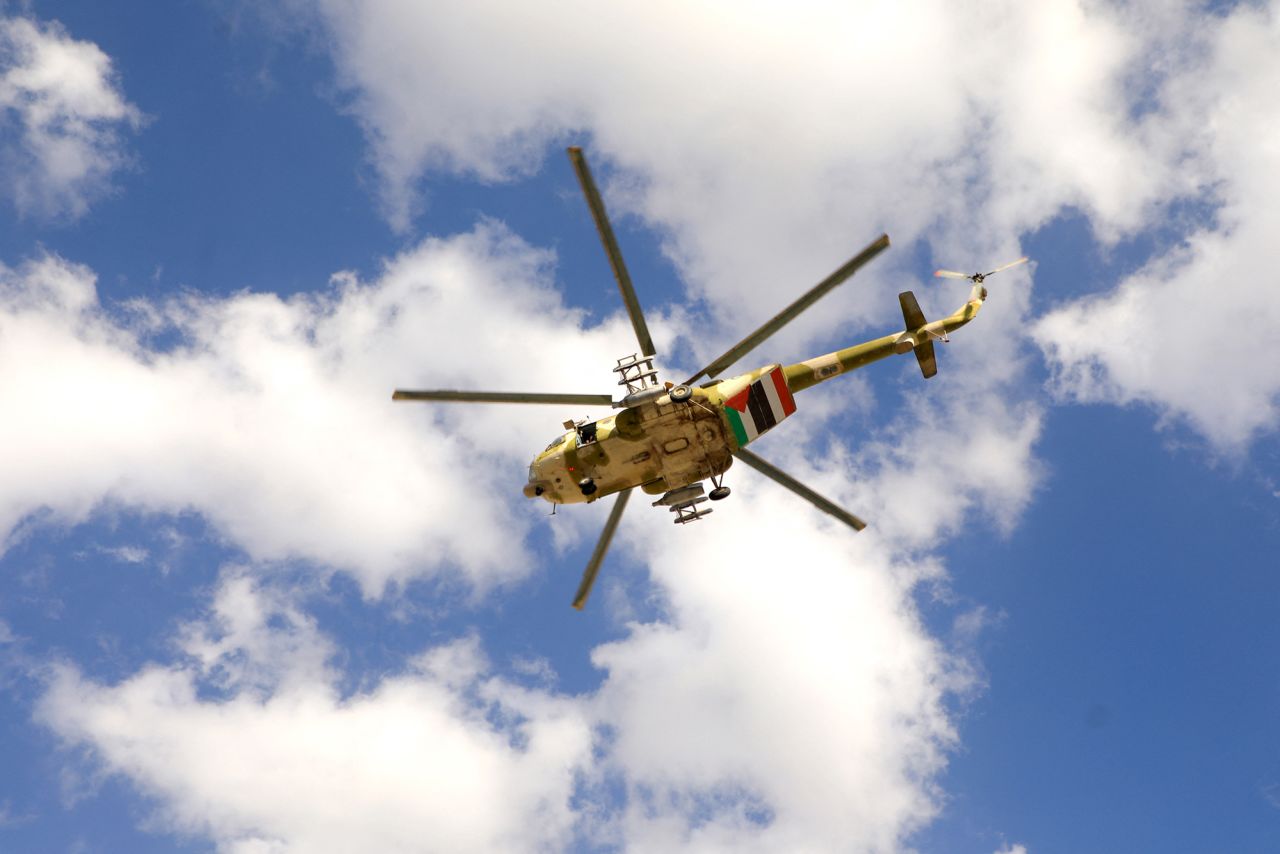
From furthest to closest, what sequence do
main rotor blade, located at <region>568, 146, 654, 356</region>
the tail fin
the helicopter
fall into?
the tail fin < the helicopter < main rotor blade, located at <region>568, 146, 654, 356</region>

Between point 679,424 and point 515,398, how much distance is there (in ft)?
17.9

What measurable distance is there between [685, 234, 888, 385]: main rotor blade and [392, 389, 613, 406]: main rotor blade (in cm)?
311

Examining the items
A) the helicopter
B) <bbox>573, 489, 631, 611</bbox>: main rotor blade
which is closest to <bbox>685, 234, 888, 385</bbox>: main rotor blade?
the helicopter

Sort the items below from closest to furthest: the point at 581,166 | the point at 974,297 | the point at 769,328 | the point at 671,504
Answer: the point at 581,166 → the point at 769,328 → the point at 671,504 → the point at 974,297

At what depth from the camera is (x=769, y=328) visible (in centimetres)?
2969

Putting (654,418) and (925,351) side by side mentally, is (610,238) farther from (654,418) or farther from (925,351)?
(925,351)

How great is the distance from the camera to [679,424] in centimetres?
3209

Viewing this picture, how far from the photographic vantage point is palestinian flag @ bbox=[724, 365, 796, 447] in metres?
32.3

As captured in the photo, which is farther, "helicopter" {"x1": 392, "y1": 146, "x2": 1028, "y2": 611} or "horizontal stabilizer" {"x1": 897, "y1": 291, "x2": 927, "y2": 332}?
"horizontal stabilizer" {"x1": 897, "y1": 291, "x2": 927, "y2": 332}

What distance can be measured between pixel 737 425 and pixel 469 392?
29.2 ft

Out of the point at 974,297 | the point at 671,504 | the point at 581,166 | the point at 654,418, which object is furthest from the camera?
the point at 974,297

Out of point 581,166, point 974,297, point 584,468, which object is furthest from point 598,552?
point 974,297

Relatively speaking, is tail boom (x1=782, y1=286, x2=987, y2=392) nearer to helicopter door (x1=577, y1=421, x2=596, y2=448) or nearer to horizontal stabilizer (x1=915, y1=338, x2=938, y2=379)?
horizontal stabilizer (x1=915, y1=338, x2=938, y2=379)

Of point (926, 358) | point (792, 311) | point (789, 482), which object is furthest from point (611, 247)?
point (926, 358)
